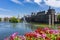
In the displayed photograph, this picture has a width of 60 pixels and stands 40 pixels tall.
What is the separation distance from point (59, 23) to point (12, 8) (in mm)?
1092

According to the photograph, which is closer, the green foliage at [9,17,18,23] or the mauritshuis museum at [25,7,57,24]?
the green foliage at [9,17,18,23]

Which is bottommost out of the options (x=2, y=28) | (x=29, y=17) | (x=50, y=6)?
(x=2, y=28)

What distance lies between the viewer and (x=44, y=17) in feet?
12.0

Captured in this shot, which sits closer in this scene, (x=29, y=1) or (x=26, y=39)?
(x=26, y=39)

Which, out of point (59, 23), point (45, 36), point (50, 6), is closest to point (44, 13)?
point (50, 6)

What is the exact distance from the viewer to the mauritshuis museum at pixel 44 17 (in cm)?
357

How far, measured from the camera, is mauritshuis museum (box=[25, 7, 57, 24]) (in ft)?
11.7

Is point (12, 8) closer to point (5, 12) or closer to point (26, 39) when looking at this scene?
point (5, 12)

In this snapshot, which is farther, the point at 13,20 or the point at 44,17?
the point at 44,17

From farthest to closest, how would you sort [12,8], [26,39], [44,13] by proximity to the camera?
1. [44,13]
2. [12,8]
3. [26,39]

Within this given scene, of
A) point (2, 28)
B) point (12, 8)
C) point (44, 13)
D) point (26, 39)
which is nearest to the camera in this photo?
Answer: point (26, 39)

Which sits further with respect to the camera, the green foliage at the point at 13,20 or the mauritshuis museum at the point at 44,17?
the mauritshuis museum at the point at 44,17

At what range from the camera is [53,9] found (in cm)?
368

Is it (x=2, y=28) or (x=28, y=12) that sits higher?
(x=28, y=12)
